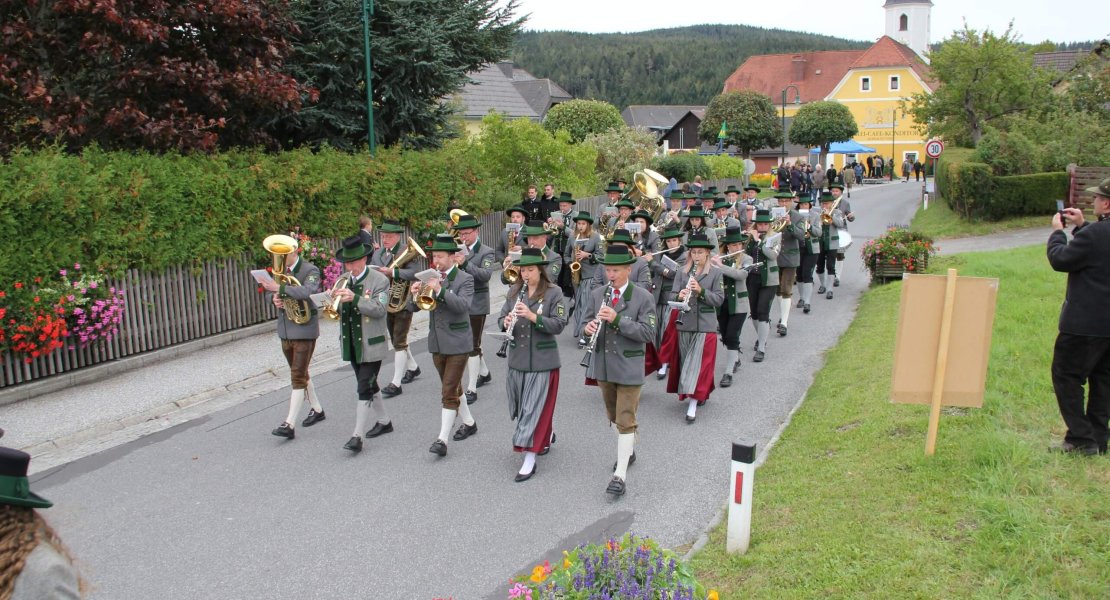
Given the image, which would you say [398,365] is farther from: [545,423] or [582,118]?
[582,118]

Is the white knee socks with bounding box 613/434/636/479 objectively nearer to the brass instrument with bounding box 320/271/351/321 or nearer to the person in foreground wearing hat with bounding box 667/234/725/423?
the person in foreground wearing hat with bounding box 667/234/725/423

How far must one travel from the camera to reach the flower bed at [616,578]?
3.99 meters

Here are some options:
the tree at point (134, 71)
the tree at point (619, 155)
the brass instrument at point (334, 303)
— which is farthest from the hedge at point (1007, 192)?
the brass instrument at point (334, 303)

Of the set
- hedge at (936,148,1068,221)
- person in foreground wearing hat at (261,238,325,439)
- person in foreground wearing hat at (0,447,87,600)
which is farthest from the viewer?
hedge at (936,148,1068,221)

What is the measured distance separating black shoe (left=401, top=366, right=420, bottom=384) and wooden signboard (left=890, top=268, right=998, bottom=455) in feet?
21.2

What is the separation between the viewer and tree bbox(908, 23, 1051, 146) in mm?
38281

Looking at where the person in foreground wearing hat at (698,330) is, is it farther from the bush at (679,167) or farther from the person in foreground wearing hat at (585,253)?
the bush at (679,167)

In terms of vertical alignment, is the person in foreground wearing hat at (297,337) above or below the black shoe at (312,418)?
above

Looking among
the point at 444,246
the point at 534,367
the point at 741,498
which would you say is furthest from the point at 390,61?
the point at 741,498

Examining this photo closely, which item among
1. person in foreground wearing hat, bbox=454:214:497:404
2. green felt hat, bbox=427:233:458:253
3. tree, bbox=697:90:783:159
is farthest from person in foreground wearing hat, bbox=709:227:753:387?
tree, bbox=697:90:783:159

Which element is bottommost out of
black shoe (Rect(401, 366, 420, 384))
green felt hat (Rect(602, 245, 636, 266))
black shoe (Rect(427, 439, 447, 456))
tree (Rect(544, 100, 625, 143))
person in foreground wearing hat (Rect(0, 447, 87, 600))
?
black shoe (Rect(401, 366, 420, 384))

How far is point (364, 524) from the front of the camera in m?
6.96

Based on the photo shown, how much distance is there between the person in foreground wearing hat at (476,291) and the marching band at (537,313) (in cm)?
2

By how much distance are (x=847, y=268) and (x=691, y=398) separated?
12.7 metres
